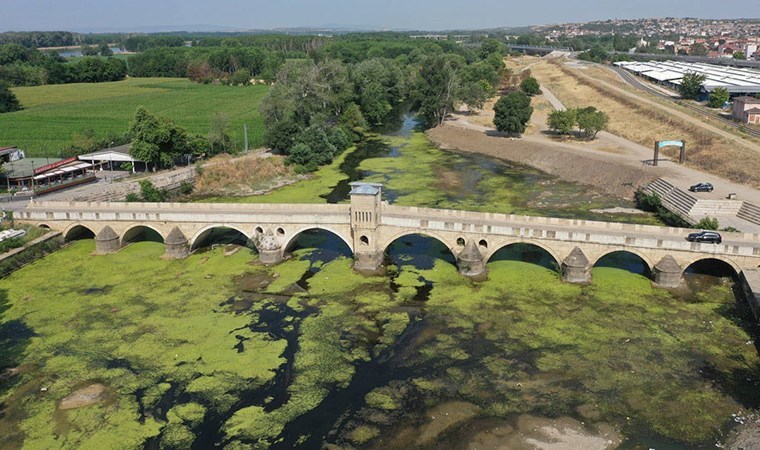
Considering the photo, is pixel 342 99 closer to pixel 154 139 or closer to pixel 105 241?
pixel 154 139

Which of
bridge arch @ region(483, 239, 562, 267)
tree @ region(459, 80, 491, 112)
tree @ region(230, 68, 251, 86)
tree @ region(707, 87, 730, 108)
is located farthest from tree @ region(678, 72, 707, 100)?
tree @ region(230, 68, 251, 86)

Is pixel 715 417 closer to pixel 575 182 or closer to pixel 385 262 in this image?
pixel 385 262

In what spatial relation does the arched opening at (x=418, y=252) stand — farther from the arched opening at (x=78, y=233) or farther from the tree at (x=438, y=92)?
the tree at (x=438, y=92)

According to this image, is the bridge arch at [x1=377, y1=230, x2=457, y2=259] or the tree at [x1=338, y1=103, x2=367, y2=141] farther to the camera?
the tree at [x1=338, y1=103, x2=367, y2=141]

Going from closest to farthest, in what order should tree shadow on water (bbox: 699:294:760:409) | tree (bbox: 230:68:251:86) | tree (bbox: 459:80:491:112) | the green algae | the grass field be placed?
the green algae → tree shadow on water (bbox: 699:294:760:409) → the grass field → tree (bbox: 459:80:491:112) → tree (bbox: 230:68:251:86)

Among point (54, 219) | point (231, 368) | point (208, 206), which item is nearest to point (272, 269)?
point (208, 206)

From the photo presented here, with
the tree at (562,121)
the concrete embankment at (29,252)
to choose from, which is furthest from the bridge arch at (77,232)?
the tree at (562,121)

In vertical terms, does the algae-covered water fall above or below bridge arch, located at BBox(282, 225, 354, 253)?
below

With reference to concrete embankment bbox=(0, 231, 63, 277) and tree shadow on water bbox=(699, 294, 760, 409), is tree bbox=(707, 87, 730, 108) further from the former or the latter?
concrete embankment bbox=(0, 231, 63, 277)
